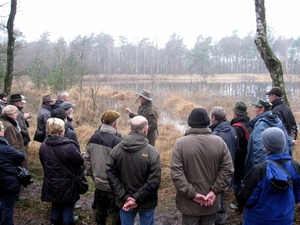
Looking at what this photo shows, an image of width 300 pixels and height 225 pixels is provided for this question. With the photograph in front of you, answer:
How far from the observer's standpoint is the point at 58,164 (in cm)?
297

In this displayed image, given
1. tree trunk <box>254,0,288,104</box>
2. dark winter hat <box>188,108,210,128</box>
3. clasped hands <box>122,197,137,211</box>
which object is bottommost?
clasped hands <box>122,197,137,211</box>

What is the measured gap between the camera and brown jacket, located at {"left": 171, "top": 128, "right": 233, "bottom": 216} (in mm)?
2518

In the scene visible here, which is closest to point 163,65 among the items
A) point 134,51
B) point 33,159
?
point 134,51

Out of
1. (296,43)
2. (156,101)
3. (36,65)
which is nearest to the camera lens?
(156,101)

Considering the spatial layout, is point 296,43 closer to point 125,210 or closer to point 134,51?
point 134,51

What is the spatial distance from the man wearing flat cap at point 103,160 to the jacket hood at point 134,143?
1.47 ft

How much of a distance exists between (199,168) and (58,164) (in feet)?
5.06

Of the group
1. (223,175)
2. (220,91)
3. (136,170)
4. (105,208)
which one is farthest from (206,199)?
(220,91)

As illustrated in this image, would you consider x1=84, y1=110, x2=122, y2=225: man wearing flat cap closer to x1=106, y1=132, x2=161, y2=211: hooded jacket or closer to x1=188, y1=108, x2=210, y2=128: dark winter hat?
x1=106, y1=132, x2=161, y2=211: hooded jacket

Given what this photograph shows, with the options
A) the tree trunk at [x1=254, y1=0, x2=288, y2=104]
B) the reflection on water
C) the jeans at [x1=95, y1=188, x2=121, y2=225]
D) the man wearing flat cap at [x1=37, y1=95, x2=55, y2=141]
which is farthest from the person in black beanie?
the reflection on water

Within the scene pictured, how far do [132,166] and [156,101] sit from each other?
52.4ft

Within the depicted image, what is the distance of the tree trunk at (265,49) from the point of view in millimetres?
4875

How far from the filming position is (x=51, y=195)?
301 centimetres

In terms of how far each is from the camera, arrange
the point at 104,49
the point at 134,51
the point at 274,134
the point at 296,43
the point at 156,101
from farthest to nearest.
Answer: the point at 134,51 → the point at 104,49 → the point at 296,43 → the point at 156,101 → the point at 274,134
